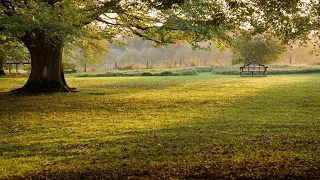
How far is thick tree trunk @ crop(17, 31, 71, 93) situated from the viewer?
1616 centimetres

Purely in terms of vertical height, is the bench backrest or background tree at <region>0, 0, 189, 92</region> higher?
background tree at <region>0, 0, 189, 92</region>

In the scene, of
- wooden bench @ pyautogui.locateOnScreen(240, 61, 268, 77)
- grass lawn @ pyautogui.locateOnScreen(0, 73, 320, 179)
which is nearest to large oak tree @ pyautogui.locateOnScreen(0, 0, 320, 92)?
grass lawn @ pyautogui.locateOnScreen(0, 73, 320, 179)

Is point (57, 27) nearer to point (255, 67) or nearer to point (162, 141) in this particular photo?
point (162, 141)

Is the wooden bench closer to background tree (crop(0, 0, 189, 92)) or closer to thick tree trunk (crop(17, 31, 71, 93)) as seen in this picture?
background tree (crop(0, 0, 189, 92))

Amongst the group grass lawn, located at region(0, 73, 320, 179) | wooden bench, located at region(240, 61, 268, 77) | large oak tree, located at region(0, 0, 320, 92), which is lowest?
grass lawn, located at region(0, 73, 320, 179)

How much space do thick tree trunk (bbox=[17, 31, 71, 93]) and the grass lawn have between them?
4349mm

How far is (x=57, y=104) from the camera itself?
12.6 metres

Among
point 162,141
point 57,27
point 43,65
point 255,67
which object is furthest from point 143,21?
point 255,67

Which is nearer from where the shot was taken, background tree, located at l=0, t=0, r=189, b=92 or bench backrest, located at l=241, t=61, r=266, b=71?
background tree, located at l=0, t=0, r=189, b=92

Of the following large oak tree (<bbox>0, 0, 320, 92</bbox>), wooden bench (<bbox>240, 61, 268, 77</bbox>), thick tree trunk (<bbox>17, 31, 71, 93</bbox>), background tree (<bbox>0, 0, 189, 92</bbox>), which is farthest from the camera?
wooden bench (<bbox>240, 61, 268, 77</bbox>)

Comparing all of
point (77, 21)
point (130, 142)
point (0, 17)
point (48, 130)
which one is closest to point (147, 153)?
point (130, 142)

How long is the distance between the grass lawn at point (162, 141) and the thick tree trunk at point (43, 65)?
14.3 ft

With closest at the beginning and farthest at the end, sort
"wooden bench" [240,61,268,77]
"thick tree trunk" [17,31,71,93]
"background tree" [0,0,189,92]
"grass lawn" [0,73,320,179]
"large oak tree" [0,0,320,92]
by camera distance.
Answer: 1. "grass lawn" [0,73,320,179]
2. "large oak tree" [0,0,320,92]
3. "background tree" [0,0,189,92]
4. "thick tree trunk" [17,31,71,93]
5. "wooden bench" [240,61,268,77]

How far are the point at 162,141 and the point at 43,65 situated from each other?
1097cm
